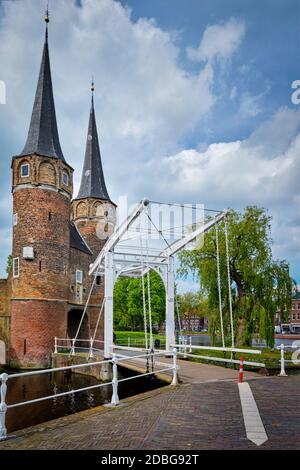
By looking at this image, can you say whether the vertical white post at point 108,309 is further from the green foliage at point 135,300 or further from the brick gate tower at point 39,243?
the green foliage at point 135,300

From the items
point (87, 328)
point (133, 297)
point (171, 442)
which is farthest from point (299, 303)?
point (171, 442)

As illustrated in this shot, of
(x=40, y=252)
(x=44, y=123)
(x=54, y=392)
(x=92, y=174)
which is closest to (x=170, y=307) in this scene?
(x=54, y=392)

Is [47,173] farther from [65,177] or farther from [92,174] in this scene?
[92,174]

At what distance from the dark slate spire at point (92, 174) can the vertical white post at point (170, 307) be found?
14.2 m

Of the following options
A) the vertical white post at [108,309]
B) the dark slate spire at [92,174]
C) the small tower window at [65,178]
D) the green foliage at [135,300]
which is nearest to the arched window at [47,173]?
the small tower window at [65,178]

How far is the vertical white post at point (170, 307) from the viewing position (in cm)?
1738

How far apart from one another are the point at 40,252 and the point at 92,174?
10.6 meters

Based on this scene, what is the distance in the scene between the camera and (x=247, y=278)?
1989 cm

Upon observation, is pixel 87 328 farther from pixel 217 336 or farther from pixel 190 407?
pixel 190 407

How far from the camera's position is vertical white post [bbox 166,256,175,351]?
1738 centimetres

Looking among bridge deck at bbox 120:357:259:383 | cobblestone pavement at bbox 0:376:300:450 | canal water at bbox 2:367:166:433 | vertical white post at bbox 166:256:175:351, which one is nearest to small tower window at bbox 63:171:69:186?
vertical white post at bbox 166:256:175:351

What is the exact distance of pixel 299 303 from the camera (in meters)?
75.6

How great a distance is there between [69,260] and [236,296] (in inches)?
426
